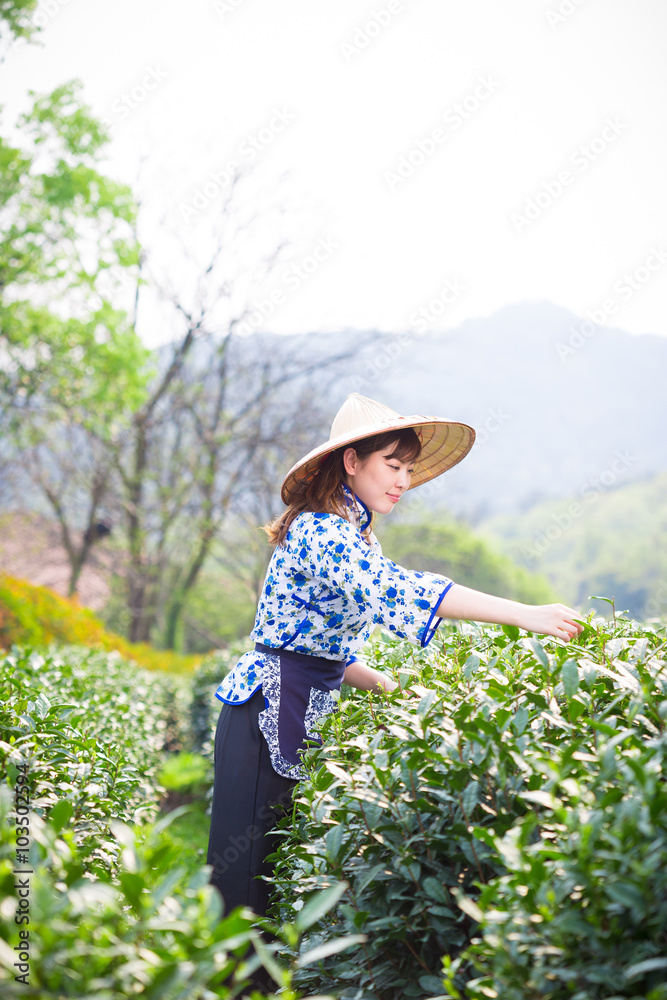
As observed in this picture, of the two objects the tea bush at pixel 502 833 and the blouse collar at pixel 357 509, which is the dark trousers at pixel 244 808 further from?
the blouse collar at pixel 357 509

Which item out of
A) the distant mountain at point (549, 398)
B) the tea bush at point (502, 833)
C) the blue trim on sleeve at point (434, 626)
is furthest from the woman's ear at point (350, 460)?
the distant mountain at point (549, 398)

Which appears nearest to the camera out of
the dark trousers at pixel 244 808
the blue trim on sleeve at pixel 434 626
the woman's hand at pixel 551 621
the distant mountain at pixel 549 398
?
the woman's hand at pixel 551 621

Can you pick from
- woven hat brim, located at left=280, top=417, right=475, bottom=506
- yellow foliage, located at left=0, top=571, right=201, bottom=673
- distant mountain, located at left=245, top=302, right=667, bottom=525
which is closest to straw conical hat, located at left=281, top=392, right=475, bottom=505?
woven hat brim, located at left=280, top=417, right=475, bottom=506

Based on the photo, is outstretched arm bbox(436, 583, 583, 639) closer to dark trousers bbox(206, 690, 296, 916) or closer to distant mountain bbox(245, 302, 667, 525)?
dark trousers bbox(206, 690, 296, 916)

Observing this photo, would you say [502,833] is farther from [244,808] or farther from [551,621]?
[244,808]

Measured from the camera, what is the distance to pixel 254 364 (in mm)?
15836

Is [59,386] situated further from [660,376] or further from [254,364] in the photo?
[660,376]

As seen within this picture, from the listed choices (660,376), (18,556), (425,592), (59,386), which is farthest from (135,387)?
(660,376)

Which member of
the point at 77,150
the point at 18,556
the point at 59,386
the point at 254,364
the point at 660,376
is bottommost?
the point at 18,556

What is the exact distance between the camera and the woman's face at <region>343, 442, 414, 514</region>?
2084 millimetres

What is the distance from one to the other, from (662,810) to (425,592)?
818mm

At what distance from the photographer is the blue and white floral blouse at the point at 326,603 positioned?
1.72 m

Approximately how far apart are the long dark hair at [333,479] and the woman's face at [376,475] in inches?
0.6

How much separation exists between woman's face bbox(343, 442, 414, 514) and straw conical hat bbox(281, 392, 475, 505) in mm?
72
